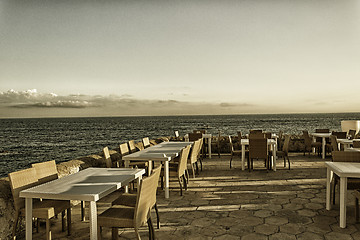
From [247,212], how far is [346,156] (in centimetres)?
168

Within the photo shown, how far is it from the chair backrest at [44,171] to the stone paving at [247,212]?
675 mm

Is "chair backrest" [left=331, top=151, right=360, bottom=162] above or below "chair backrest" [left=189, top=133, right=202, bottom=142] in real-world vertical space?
above

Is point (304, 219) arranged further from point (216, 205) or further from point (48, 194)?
point (48, 194)

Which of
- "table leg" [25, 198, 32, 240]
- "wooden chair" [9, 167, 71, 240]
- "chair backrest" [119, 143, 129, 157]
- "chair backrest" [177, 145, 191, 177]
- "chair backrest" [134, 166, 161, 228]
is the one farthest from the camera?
"chair backrest" [119, 143, 129, 157]

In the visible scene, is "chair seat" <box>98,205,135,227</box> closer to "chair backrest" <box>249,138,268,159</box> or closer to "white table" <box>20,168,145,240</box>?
"white table" <box>20,168,145,240</box>

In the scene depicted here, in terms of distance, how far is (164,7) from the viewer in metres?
10.2

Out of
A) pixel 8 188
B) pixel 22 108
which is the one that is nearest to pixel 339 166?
pixel 8 188

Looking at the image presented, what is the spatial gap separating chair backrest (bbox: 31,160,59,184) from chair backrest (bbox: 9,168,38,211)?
0.48 feet

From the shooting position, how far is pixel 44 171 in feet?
11.8

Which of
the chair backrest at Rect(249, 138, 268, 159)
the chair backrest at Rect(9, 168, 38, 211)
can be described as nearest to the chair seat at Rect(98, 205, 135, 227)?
the chair backrest at Rect(9, 168, 38, 211)

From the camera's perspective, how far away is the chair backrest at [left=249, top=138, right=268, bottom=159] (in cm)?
696

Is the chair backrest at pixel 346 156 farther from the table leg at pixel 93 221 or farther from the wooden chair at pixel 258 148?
the table leg at pixel 93 221

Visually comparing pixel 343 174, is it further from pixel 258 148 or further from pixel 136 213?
pixel 258 148

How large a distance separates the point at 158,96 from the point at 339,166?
30.3m
